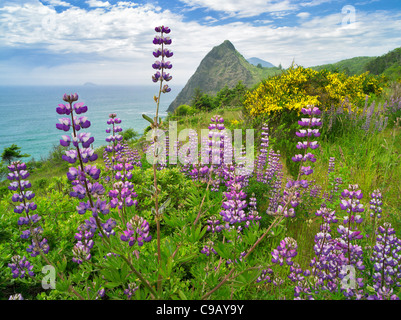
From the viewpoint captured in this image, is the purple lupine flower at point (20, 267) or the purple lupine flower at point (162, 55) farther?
the purple lupine flower at point (162, 55)

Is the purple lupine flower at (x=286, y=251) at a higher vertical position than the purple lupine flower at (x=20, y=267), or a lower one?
higher

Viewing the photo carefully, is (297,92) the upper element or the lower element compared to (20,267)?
upper

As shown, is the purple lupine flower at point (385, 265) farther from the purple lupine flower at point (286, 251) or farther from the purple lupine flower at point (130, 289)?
the purple lupine flower at point (130, 289)

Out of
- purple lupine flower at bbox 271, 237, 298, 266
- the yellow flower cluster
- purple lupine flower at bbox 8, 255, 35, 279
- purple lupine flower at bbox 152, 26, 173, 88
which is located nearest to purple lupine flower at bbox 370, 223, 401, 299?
purple lupine flower at bbox 271, 237, 298, 266

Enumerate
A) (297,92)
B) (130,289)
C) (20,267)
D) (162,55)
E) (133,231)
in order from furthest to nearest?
1. (297,92)
2. (162,55)
3. (20,267)
4. (130,289)
5. (133,231)

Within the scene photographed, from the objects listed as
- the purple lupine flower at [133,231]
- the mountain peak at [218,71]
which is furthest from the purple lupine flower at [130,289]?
the mountain peak at [218,71]

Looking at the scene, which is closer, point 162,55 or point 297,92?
point 162,55

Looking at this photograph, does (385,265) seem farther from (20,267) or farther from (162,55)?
(20,267)

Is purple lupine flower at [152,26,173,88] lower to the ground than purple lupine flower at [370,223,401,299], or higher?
higher

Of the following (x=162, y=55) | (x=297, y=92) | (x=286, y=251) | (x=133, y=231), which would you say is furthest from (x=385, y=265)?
(x=297, y=92)

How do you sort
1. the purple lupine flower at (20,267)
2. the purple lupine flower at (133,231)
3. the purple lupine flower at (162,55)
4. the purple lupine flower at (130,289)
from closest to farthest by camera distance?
the purple lupine flower at (133,231) → the purple lupine flower at (130,289) → the purple lupine flower at (20,267) → the purple lupine flower at (162,55)

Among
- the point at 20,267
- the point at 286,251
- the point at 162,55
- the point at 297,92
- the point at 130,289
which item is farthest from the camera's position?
the point at 297,92

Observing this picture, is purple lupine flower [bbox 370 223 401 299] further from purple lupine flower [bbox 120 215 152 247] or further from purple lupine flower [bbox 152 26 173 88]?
purple lupine flower [bbox 152 26 173 88]
